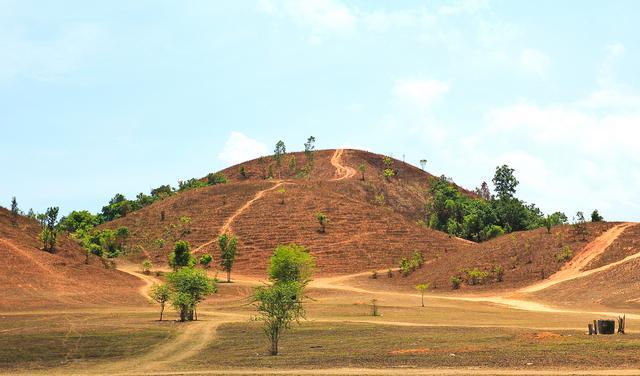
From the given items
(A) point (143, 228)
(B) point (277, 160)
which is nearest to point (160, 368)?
(A) point (143, 228)

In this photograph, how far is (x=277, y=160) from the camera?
19488cm

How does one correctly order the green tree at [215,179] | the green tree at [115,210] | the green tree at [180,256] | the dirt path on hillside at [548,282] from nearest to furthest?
the dirt path on hillside at [548,282], the green tree at [180,256], the green tree at [115,210], the green tree at [215,179]

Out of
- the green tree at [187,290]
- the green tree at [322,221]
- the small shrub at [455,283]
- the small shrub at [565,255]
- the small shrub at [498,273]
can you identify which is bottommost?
the green tree at [187,290]

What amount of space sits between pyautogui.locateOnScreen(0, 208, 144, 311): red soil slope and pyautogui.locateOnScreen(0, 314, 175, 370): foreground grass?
14.2 meters

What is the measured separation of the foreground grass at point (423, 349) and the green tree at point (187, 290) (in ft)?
26.6

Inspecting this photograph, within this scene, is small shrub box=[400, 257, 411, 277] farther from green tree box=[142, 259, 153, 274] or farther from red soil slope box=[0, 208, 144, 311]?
red soil slope box=[0, 208, 144, 311]

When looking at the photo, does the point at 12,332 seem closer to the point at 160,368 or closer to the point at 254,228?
the point at 160,368

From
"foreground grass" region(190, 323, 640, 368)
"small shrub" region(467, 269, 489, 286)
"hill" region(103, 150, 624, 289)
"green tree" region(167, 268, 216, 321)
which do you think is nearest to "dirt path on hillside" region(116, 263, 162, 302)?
"hill" region(103, 150, 624, 289)

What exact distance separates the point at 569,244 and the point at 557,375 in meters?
70.8

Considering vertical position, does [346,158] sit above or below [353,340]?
above

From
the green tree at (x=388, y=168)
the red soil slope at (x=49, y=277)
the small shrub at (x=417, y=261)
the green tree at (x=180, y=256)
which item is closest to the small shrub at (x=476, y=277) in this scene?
the small shrub at (x=417, y=261)

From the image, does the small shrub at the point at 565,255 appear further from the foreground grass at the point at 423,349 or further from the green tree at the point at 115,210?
the green tree at the point at 115,210

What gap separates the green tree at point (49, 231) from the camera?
90875 mm

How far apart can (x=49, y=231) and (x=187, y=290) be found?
45.5 meters
